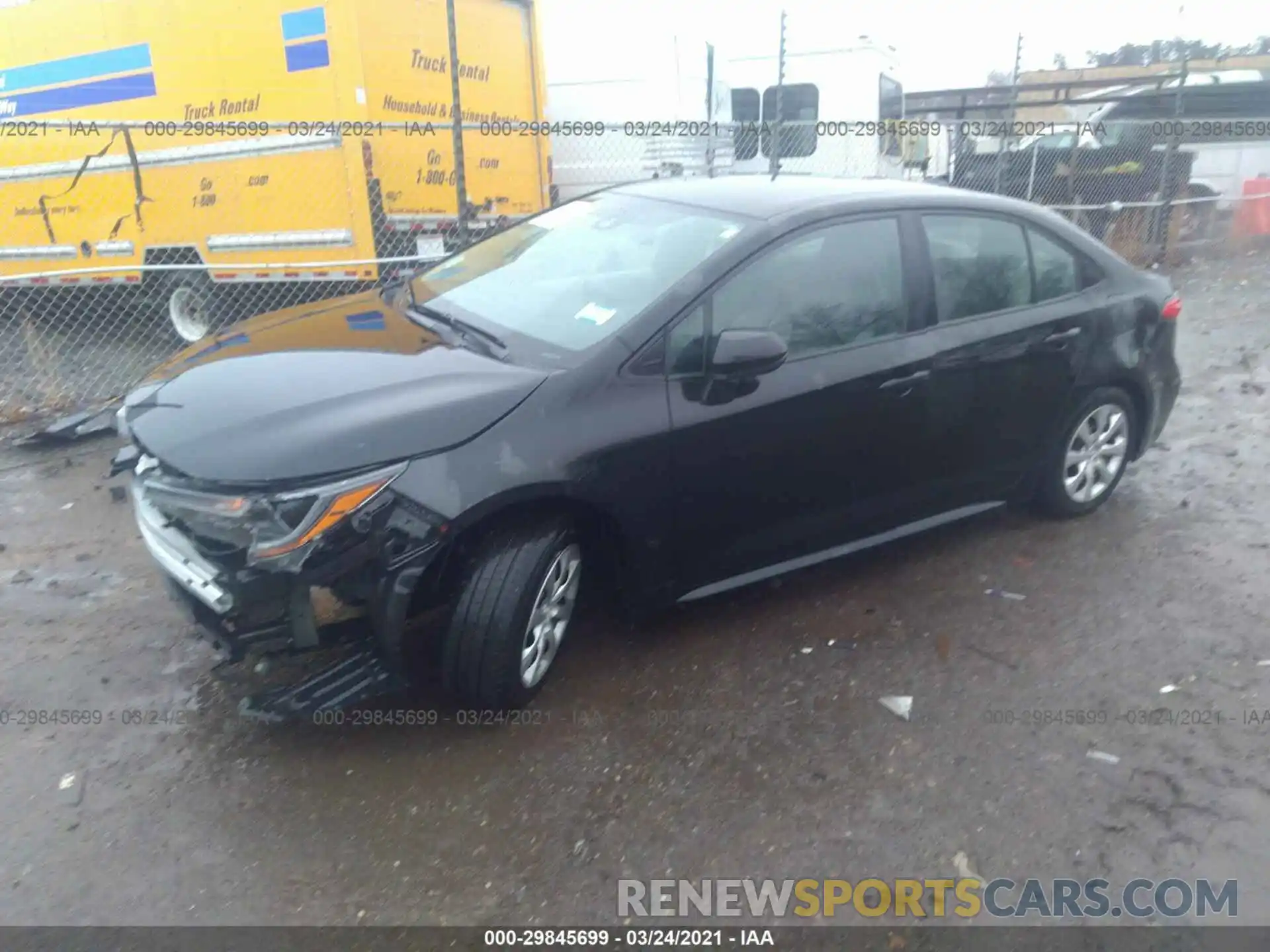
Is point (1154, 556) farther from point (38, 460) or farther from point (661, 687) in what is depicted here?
point (38, 460)

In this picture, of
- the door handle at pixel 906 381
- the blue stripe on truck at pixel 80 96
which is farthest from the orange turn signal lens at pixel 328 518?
the blue stripe on truck at pixel 80 96

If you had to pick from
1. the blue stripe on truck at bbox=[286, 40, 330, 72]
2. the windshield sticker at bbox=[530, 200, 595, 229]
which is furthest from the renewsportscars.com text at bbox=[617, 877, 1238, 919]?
the blue stripe on truck at bbox=[286, 40, 330, 72]

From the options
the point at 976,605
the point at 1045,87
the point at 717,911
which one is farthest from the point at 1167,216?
the point at 717,911

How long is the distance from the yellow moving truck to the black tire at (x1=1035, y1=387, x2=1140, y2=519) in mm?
5216

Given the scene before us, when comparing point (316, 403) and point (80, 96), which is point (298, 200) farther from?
point (316, 403)

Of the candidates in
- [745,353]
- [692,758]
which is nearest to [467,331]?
[745,353]

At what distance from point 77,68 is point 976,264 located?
9.56 meters

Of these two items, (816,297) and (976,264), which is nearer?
(816,297)

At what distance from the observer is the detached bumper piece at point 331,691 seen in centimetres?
299

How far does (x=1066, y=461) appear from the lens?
189 inches

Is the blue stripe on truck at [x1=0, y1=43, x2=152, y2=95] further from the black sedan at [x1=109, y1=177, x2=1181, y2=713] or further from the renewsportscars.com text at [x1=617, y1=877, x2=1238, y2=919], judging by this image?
the renewsportscars.com text at [x1=617, y1=877, x2=1238, y2=919]

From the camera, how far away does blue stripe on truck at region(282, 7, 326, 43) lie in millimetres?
7859

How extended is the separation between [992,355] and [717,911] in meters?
2.66

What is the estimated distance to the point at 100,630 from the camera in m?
3.97
